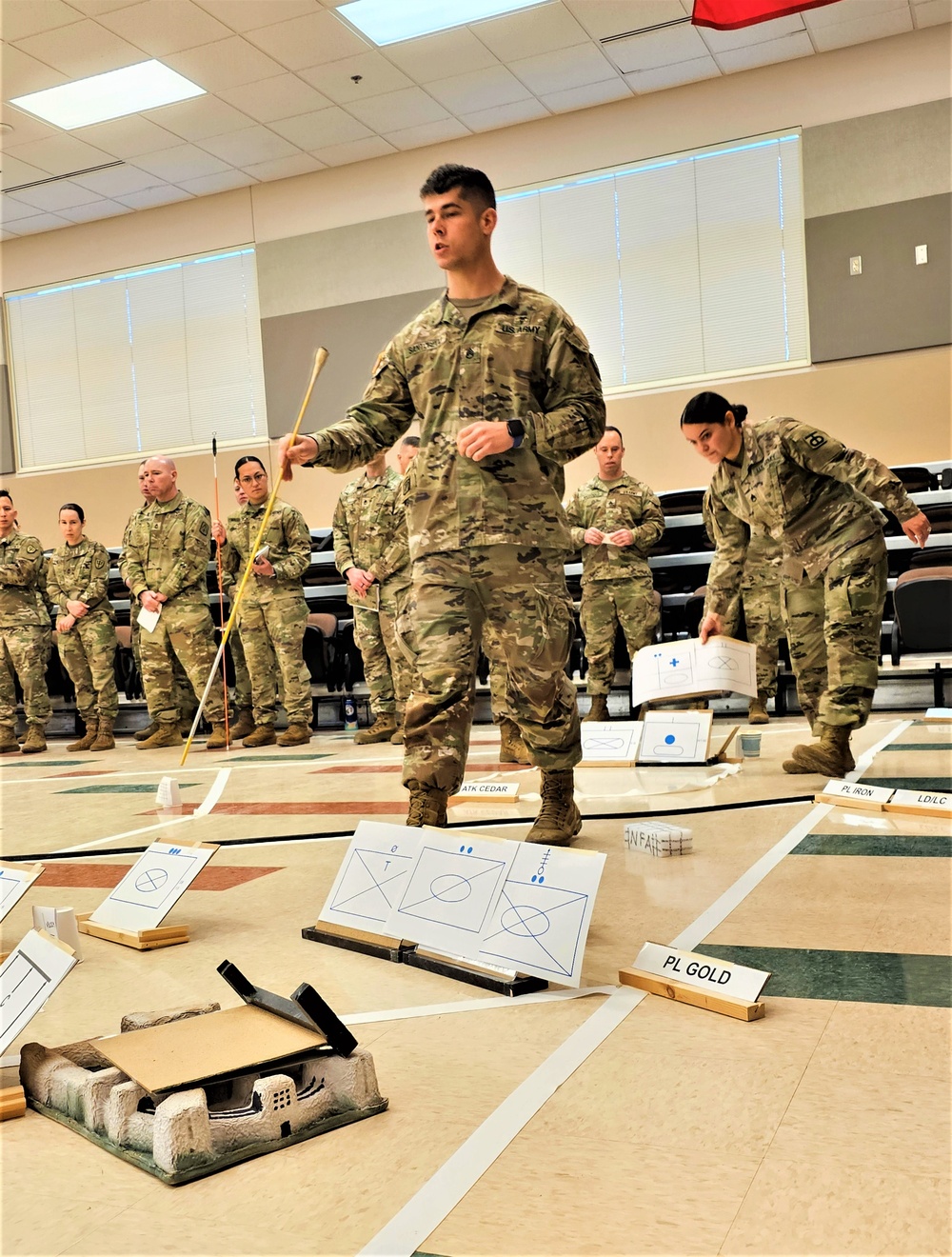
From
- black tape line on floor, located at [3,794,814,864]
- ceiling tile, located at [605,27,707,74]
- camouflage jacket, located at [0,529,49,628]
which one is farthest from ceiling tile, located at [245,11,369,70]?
black tape line on floor, located at [3,794,814,864]

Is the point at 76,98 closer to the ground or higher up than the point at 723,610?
higher up

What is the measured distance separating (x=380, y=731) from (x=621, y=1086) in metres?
5.30

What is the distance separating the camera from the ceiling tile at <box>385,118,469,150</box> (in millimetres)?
9719

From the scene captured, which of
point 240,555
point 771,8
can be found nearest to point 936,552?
point 771,8

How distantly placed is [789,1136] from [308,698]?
5956 millimetres

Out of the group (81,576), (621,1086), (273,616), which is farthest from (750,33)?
(621,1086)

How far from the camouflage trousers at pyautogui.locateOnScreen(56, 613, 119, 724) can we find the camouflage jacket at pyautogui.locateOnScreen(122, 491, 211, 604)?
0.66 meters

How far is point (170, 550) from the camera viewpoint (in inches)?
277

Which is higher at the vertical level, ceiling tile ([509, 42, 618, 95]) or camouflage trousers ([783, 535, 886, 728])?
ceiling tile ([509, 42, 618, 95])

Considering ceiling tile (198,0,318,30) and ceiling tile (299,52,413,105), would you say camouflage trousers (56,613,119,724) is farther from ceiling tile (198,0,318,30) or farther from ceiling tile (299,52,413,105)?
ceiling tile (299,52,413,105)

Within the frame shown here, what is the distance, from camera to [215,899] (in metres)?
2.65

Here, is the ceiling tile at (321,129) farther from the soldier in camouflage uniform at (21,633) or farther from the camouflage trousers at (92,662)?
the camouflage trousers at (92,662)

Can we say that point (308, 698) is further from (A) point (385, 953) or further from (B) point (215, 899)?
(A) point (385, 953)

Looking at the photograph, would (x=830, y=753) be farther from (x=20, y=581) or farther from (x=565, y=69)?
(x=565, y=69)
